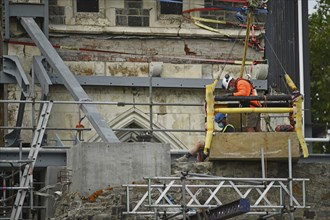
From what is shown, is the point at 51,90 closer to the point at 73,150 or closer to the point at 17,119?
the point at 17,119

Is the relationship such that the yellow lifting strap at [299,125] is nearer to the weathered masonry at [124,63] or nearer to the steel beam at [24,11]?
the weathered masonry at [124,63]

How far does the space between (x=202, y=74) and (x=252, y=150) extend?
22.6 ft

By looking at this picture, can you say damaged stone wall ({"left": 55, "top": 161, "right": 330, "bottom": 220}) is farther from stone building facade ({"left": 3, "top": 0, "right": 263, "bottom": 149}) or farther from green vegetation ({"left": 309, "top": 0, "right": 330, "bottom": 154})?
green vegetation ({"left": 309, "top": 0, "right": 330, "bottom": 154})

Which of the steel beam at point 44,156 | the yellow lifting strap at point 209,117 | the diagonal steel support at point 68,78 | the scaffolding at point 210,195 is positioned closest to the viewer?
the scaffolding at point 210,195

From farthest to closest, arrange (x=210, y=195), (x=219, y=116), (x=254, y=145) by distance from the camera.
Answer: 1. (x=219, y=116)
2. (x=254, y=145)
3. (x=210, y=195)

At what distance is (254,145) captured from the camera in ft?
78.1

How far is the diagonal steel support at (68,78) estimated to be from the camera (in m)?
25.2

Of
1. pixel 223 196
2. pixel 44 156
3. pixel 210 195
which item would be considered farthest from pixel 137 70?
pixel 210 195

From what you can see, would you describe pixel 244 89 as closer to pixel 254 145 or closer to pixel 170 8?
pixel 254 145

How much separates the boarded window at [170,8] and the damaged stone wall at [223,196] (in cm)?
720

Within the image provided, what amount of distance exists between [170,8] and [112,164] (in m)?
8.11

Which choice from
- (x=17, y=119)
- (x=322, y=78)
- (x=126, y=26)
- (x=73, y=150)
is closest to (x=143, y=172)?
(x=73, y=150)

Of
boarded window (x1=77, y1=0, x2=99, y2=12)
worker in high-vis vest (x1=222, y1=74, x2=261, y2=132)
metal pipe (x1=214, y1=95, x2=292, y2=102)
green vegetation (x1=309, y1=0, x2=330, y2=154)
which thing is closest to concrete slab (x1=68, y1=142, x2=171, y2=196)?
metal pipe (x1=214, y1=95, x2=292, y2=102)

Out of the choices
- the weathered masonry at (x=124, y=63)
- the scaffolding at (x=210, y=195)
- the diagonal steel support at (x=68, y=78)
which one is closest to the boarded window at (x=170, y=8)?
the weathered masonry at (x=124, y=63)
